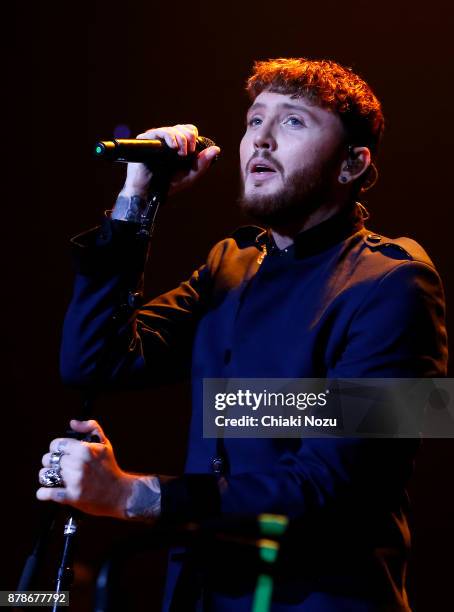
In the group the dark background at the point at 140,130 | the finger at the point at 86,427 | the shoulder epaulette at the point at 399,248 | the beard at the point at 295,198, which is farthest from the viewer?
the dark background at the point at 140,130

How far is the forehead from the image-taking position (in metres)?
1.79

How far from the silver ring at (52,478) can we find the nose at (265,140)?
0.82m

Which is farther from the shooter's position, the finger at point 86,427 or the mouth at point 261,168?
the mouth at point 261,168

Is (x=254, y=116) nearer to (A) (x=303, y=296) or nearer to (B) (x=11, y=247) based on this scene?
(A) (x=303, y=296)

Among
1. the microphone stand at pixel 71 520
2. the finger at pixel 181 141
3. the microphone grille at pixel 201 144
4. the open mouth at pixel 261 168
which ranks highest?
the microphone grille at pixel 201 144

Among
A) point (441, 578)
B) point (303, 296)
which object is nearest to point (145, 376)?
point (303, 296)

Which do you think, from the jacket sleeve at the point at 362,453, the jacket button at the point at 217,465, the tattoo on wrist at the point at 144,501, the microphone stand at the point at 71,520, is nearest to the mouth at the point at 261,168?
the microphone stand at the point at 71,520

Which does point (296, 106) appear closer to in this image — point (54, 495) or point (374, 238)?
point (374, 238)

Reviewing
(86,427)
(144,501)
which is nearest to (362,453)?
(144,501)

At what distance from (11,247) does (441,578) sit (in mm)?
1846

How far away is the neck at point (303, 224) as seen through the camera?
5.88ft

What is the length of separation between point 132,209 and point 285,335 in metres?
0.42

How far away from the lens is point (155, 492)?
1.38 meters

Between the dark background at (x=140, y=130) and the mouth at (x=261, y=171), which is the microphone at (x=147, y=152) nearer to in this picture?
the mouth at (x=261, y=171)
